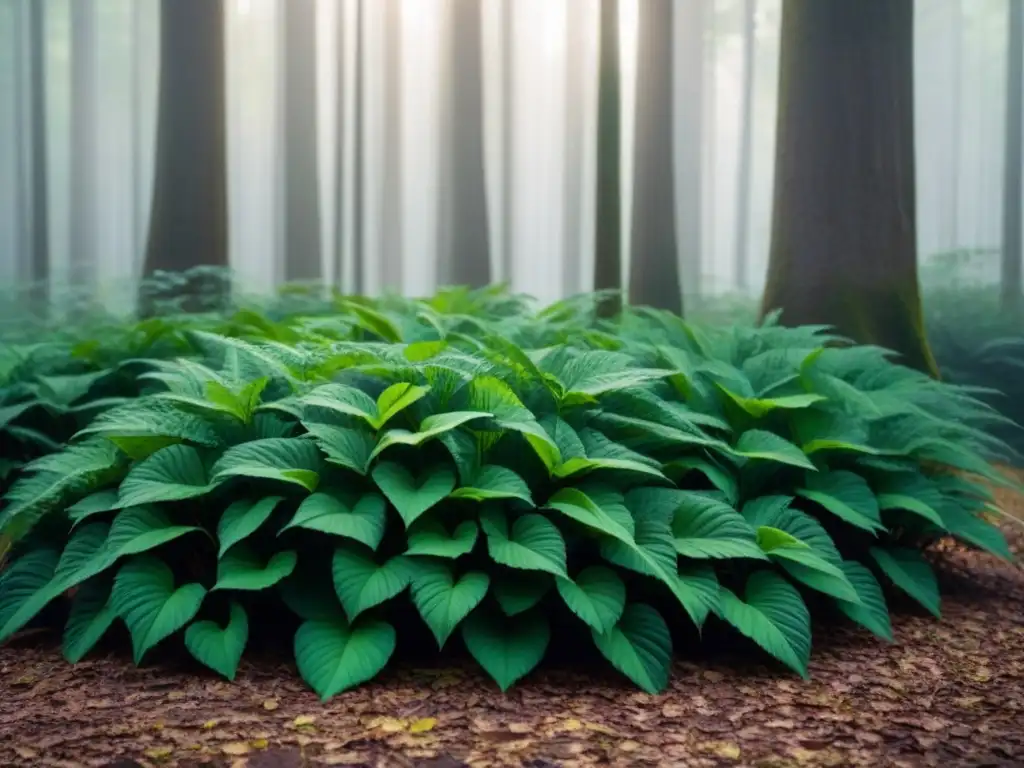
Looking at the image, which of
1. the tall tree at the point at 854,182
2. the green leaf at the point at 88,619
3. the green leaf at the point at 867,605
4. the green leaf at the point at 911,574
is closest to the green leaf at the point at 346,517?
the green leaf at the point at 88,619

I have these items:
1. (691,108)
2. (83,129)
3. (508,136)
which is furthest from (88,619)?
(508,136)

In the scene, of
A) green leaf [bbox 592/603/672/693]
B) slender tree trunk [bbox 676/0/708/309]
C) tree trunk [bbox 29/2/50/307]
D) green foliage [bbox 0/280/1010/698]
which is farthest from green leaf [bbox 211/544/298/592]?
slender tree trunk [bbox 676/0/708/309]

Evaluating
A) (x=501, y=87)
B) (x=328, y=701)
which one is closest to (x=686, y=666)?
(x=328, y=701)

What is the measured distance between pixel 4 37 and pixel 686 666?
6.92 meters

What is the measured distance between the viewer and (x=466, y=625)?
7.98 feet

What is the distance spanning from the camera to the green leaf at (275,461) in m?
2.43

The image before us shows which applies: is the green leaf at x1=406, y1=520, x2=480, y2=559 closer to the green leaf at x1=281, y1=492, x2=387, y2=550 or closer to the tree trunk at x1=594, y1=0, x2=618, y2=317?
the green leaf at x1=281, y1=492, x2=387, y2=550

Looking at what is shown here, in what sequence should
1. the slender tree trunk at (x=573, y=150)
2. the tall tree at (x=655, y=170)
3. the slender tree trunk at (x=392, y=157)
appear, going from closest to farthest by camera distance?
the tall tree at (x=655, y=170) → the slender tree trunk at (x=573, y=150) → the slender tree trunk at (x=392, y=157)

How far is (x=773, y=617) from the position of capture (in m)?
2.54

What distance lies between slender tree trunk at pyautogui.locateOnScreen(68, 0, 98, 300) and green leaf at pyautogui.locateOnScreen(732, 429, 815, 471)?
639 cm

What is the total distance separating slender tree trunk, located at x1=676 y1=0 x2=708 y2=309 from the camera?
9.38 meters

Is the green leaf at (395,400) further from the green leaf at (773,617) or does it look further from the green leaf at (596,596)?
the green leaf at (773,617)

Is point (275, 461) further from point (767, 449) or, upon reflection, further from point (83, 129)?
point (83, 129)

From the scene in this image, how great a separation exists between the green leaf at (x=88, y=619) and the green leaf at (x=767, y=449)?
2050mm
